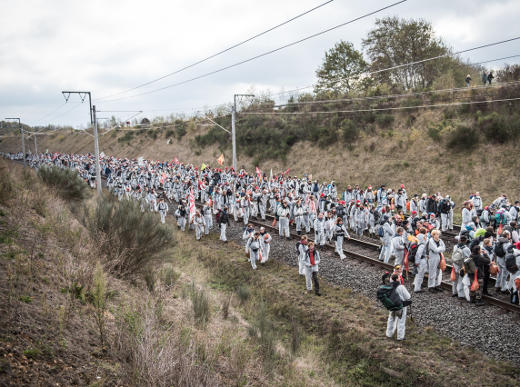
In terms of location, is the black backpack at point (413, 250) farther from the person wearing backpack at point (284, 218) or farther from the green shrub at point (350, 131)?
the green shrub at point (350, 131)

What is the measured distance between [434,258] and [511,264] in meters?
1.88

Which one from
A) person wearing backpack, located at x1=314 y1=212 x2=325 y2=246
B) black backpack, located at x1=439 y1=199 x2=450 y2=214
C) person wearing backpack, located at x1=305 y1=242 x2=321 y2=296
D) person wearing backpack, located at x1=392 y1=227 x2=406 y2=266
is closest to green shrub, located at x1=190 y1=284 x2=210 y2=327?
person wearing backpack, located at x1=305 y1=242 x2=321 y2=296

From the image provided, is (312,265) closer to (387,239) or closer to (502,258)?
(387,239)

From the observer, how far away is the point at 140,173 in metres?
34.3

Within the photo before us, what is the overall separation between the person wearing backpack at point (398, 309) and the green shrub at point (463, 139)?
894 inches

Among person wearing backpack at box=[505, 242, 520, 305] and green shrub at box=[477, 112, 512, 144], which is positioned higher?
green shrub at box=[477, 112, 512, 144]

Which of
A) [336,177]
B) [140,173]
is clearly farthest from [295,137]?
[140,173]

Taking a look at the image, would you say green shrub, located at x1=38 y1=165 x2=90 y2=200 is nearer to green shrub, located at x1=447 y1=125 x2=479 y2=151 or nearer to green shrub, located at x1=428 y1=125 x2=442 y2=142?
green shrub, located at x1=428 y1=125 x2=442 y2=142

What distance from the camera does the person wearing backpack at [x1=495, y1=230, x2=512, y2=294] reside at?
10.6 meters

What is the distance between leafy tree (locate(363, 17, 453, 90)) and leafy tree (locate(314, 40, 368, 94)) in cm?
179

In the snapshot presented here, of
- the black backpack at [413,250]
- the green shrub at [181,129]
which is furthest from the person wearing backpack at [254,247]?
the green shrub at [181,129]

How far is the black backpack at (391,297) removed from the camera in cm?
842

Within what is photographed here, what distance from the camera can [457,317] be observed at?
30.9 feet

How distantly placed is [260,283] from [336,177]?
20.8 metres
